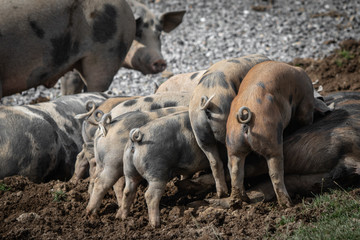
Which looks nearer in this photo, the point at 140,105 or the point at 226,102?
the point at 226,102

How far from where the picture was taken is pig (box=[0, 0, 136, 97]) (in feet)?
18.6

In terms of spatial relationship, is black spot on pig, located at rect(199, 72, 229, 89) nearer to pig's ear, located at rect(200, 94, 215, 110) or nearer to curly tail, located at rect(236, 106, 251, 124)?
pig's ear, located at rect(200, 94, 215, 110)

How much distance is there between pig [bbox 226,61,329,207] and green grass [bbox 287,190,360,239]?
0.24m

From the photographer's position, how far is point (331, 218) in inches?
143

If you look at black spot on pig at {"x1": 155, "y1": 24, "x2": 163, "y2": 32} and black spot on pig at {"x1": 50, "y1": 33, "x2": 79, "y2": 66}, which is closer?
black spot on pig at {"x1": 50, "y1": 33, "x2": 79, "y2": 66}

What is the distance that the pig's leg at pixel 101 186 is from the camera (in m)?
4.18

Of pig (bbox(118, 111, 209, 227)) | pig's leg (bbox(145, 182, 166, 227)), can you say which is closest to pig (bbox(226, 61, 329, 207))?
pig (bbox(118, 111, 209, 227))

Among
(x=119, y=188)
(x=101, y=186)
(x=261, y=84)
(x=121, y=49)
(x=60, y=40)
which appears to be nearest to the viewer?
(x=261, y=84)

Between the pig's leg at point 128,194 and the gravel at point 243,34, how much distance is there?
4.23 metres

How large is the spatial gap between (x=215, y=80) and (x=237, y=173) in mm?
734

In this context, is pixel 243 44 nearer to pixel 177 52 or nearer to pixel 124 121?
pixel 177 52

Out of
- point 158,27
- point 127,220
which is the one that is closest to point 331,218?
point 127,220

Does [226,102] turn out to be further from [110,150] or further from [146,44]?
[146,44]

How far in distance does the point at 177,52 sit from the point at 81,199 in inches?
215
